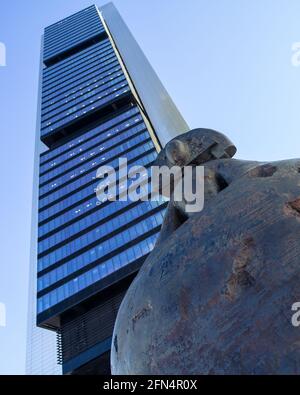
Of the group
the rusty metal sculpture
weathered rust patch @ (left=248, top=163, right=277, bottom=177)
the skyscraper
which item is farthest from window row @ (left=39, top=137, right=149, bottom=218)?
the rusty metal sculpture

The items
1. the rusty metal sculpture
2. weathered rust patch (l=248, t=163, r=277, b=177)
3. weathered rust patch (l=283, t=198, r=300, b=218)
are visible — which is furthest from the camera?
weathered rust patch (l=248, t=163, r=277, b=177)

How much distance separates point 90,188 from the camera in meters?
56.2

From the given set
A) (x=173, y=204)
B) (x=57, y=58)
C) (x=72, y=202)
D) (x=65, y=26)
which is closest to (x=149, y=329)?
(x=173, y=204)

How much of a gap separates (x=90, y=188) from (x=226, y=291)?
54.2 meters

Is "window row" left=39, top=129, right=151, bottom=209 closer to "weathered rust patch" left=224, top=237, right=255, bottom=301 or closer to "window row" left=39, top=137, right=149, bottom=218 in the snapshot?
"window row" left=39, top=137, right=149, bottom=218

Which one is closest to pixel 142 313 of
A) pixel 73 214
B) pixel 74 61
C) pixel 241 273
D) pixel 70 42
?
pixel 241 273

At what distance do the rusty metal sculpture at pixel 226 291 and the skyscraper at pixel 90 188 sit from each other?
37.7m

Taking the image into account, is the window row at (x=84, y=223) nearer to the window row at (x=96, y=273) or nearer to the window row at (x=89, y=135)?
the window row at (x=96, y=273)

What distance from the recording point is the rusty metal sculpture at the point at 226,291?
2.38m

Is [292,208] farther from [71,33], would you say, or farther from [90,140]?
[71,33]

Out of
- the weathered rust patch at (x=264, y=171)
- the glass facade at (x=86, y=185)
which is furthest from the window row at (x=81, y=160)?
the weathered rust patch at (x=264, y=171)

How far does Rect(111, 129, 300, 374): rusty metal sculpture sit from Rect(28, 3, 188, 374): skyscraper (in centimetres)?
3773

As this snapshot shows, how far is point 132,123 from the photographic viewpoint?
6250 centimetres

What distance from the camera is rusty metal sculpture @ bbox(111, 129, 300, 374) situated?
7.80 feet
